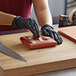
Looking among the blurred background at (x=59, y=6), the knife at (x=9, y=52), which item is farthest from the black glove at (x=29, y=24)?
the blurred background at (x=59, y=6)

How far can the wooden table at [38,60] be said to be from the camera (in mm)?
923

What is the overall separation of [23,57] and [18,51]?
8 centimetres

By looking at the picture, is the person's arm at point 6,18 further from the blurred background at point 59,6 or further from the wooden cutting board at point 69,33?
the blurred background at point 59,6

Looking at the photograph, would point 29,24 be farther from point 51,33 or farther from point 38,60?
point 38,60

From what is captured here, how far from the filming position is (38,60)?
980mm

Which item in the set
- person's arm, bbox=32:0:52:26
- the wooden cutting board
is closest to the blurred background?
person's arm, bbox=32:0:52:26

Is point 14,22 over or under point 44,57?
over

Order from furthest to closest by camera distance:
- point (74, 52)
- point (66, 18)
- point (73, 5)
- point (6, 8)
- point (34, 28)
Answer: point (73, 5) < point (66, 18) < point (6, 8) < point (34, 28) < point (74, 52)

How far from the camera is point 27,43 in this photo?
44.2 inches

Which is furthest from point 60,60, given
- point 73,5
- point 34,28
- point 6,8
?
point 73,5

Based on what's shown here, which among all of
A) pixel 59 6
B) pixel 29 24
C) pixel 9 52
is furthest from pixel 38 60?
pixel 59 6

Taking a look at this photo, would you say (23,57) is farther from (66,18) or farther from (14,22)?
(66,18)

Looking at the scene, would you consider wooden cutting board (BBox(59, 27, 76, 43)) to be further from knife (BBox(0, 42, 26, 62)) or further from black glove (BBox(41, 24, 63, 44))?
knife (BBox(0, 42, 26, 62))

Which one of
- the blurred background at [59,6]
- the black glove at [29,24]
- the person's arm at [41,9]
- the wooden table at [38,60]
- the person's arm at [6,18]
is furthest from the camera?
the blurred background at [59,6]
